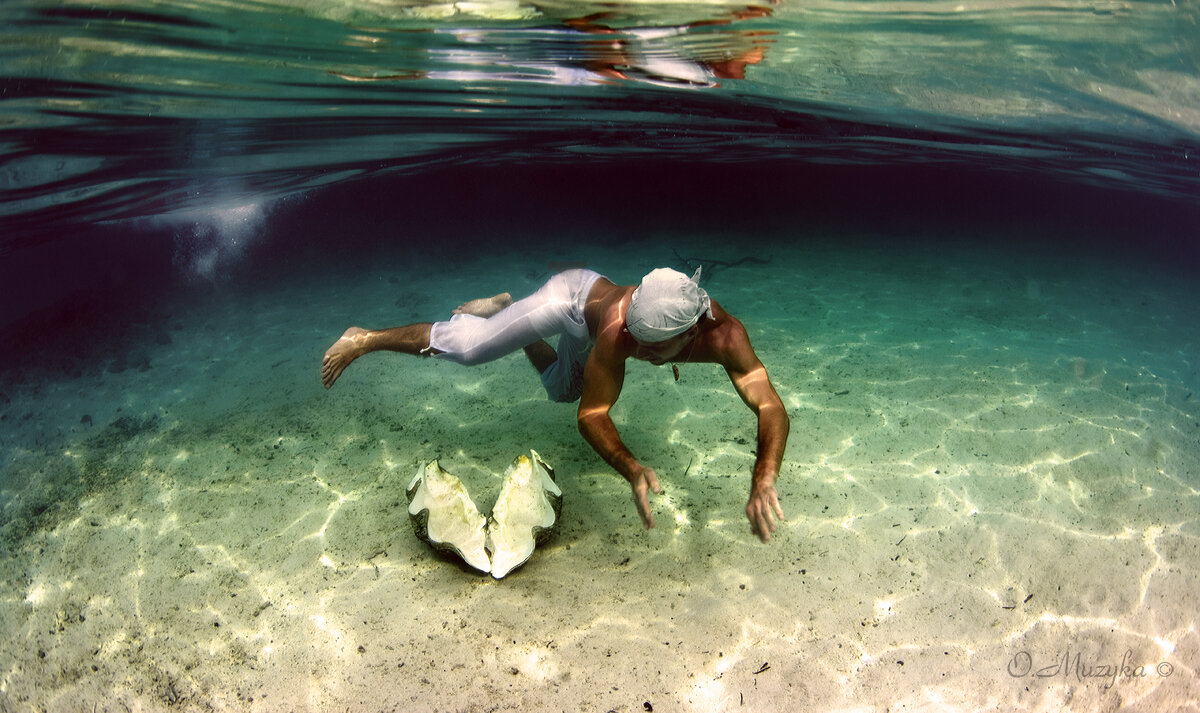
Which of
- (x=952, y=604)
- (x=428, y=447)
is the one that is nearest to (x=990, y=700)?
(x=952, y=604)

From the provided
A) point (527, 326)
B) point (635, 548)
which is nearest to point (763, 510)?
point (635, 548)

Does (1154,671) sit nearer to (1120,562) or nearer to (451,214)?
(1120,562)

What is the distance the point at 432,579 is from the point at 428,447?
215 cm

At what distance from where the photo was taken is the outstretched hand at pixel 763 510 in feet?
11.4

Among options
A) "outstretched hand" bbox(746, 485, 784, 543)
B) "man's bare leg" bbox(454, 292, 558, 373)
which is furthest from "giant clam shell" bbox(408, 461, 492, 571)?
"man's bare leg" bbox(454, 292, 558, 373)

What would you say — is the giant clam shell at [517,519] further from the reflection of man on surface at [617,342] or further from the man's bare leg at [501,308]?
the man's bare leg at [501,308]

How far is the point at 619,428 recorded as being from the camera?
262 inches

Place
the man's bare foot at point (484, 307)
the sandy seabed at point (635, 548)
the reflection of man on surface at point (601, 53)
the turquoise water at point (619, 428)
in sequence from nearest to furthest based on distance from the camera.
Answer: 1. the sandy seabed at point (635, 548)
2. the turquoise water at point (619, 428)
3. the man's bare foot at point (484, 307)
4. the reflection of man on surface at point (601, 53)

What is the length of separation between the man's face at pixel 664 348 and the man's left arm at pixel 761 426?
372mm

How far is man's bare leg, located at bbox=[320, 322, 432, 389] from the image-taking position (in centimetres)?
562

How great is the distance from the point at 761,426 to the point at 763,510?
71 centimetres

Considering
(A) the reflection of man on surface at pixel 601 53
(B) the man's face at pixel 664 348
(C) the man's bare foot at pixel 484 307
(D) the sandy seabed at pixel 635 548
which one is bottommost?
(D) the sandy seabed at pixel 635 548

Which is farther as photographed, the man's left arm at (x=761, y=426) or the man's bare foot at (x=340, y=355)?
the man's bare foot at (x=340, y=355)

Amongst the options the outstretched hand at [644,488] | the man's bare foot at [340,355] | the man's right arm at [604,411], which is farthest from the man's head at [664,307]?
the man's bare foot at [340,355]
